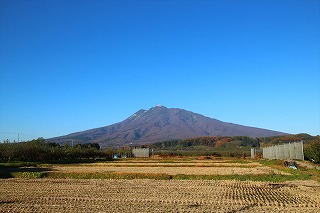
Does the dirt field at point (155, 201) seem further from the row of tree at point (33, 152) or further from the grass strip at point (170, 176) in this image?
the row of tree at point (33, 152)

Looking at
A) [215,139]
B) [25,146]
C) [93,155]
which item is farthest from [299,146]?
[215,139]

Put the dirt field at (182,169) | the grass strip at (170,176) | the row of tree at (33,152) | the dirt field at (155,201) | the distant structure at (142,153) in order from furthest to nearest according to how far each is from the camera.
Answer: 1. the distant structure at (142,153)
2. the row of tree at (33,152)
3. the dirt field at (182,169)
4. the grass strip at (170,176)
5. the dirt field at (155,201)

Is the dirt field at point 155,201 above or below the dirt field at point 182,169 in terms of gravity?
below

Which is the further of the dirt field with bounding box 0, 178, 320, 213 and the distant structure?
the distant structure

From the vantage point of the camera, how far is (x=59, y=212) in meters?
12.6

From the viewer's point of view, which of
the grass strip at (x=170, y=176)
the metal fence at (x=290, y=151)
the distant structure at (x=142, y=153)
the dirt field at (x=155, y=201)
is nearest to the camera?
the dirt field at (x=155, y=201)

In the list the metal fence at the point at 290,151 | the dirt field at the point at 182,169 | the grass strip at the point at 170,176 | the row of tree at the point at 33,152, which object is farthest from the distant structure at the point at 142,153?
the grass strip at the point at 170,176

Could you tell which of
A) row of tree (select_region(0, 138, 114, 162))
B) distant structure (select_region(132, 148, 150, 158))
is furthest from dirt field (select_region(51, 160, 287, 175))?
distant structure (select_region(132, 148, 150, 158))

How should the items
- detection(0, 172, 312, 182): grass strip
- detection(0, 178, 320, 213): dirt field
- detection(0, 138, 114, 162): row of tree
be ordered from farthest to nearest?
1. detection(0, 138, 114, 162): row of tree
2. detection(0, 172, 312, 182): grass strip
3. detection(0, 178, 320, 213): dirt field

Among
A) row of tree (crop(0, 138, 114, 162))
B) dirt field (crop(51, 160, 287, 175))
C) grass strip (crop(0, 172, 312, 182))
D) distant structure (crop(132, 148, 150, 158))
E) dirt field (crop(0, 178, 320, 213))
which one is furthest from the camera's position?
distant structure (crop(132, 148, 150, 158))

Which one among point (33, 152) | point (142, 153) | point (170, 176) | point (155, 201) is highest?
point (33, 152)

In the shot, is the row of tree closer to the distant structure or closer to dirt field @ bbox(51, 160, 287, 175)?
the distant structure

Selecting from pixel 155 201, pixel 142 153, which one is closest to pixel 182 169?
pixel 155 201

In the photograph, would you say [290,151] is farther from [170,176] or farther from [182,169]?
[170,176]
